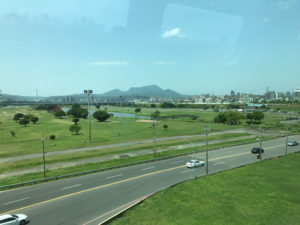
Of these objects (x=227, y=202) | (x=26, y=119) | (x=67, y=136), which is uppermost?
(x=26, y=119)

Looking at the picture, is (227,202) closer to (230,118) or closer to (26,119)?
(230,118)

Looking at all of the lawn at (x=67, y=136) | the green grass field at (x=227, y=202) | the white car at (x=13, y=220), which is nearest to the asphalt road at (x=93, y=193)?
the white car at (x=13, y=220)

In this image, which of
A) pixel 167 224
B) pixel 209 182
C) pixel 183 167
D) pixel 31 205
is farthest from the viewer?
pixel 183 167

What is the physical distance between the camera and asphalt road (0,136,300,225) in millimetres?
18281

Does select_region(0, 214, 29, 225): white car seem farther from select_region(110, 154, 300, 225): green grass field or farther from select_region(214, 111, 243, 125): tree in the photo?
select_region(214, 111, 243, 125): tree

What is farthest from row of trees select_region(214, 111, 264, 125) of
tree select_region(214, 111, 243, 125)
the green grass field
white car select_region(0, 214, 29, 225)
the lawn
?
white car select_region(0, 214, 29, 225)

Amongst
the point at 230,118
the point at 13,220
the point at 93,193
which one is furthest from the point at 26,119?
the point at 230,118

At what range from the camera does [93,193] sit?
2309cm

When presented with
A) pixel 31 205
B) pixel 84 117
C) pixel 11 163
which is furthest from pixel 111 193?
pixel 84 117

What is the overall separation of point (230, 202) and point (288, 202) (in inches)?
240

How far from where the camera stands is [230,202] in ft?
68.5

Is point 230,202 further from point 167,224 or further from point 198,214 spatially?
point 167,224

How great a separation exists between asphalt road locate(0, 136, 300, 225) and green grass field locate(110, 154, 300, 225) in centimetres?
241

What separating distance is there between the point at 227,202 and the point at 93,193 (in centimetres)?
1438
